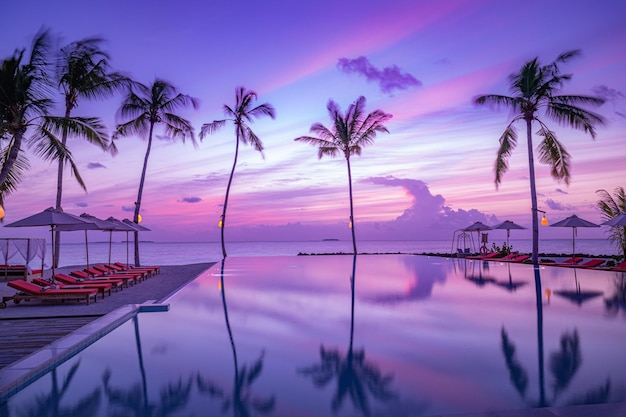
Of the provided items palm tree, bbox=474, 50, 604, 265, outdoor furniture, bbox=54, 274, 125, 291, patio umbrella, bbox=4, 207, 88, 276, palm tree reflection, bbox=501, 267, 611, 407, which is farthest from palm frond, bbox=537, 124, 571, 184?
patio umbrella, bbox=4, 207, 88, 276

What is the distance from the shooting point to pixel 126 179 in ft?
83.6

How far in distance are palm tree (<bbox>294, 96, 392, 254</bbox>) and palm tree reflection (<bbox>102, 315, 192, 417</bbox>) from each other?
74.1ft

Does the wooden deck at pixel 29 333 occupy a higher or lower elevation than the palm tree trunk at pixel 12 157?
lower

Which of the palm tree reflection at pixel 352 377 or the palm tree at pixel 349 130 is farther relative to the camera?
the palm tree at pixel 349 130

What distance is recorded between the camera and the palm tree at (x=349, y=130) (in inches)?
1057

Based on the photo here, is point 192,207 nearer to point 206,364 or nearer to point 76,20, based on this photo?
point 76,20

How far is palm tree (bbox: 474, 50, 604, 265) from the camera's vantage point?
17.1 m

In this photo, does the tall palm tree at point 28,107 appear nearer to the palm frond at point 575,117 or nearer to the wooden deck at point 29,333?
the wooden deck at point 29,333

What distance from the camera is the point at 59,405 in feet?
12.0

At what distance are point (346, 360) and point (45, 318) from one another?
5.16 meters

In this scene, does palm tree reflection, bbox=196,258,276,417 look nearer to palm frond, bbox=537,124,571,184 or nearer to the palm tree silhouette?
the palm tree silhouette

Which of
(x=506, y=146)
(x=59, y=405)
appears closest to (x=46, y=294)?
(x=59, y=405)

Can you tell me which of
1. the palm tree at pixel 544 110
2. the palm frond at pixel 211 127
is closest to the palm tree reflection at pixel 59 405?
the palm tree at pixel 544 110

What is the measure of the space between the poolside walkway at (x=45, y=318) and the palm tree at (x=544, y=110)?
554 inches
